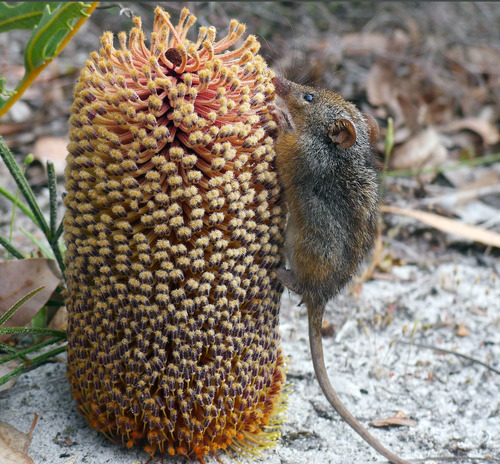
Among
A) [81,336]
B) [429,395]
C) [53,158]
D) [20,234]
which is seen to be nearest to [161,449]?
[81,336]

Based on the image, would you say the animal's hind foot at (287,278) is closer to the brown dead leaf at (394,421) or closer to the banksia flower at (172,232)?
the banksia flower at (172,232)

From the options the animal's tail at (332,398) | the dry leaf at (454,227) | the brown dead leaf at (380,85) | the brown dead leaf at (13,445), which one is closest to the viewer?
the brown dead leaf at (13,445)

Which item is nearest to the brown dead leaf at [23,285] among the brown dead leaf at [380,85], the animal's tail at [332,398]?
the animal's tail at [332,398]

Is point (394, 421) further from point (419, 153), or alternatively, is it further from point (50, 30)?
point (419, 153)

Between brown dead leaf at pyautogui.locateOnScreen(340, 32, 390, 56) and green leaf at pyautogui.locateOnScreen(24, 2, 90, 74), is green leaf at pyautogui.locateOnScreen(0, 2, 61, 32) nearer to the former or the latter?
green leaf at pyautogui.locateOnScreen(24, 2, 90, 74)

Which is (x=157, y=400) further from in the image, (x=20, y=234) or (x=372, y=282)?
(x=20, y=234)


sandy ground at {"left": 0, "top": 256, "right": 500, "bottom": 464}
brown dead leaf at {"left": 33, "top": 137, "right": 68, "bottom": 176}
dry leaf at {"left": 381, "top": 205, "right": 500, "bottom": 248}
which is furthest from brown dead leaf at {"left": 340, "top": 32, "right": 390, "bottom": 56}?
brown dead leaf at {"left": 33, "top": 137, "right": 68, "bottom": 176}
